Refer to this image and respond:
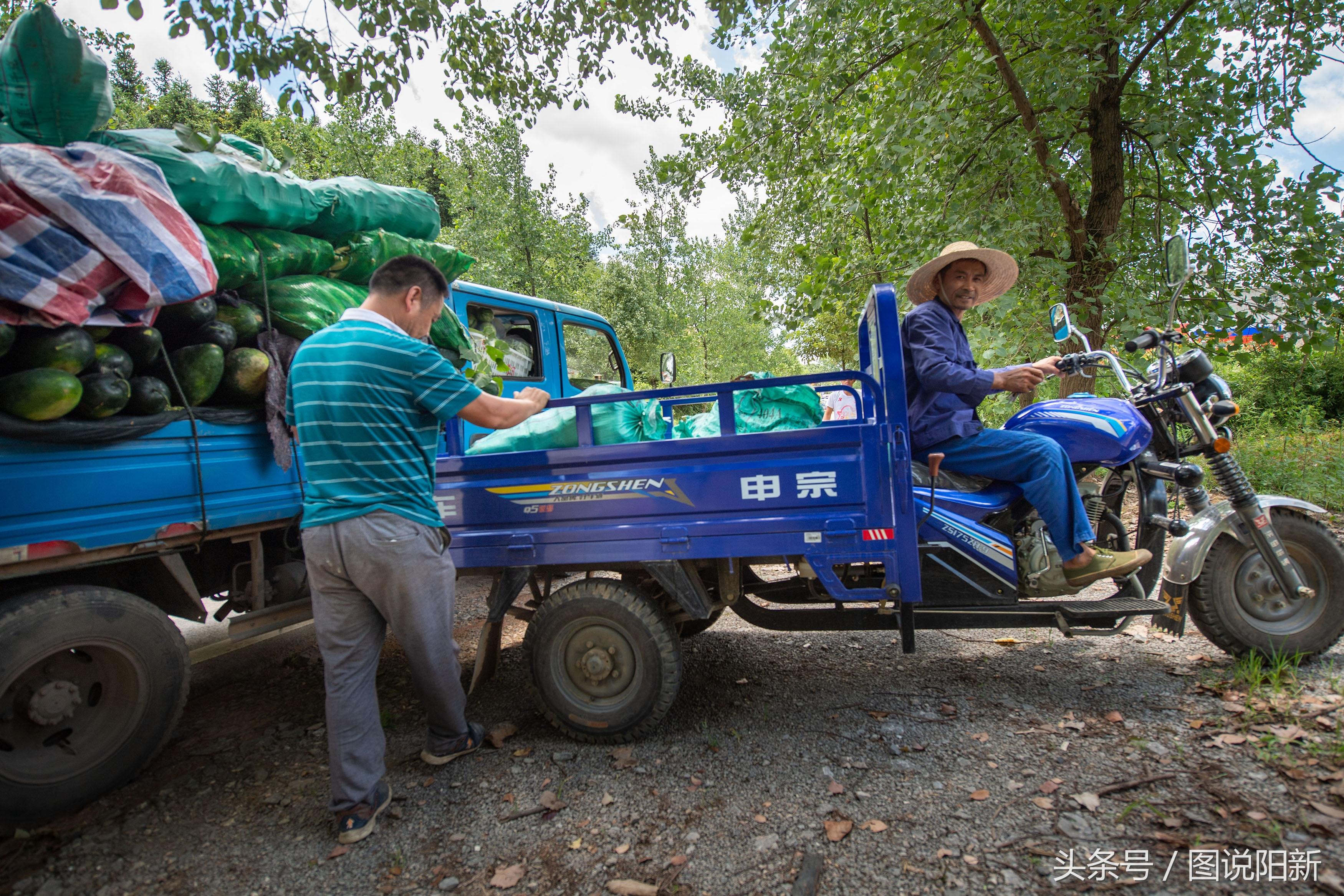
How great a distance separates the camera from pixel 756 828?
7.68 feet

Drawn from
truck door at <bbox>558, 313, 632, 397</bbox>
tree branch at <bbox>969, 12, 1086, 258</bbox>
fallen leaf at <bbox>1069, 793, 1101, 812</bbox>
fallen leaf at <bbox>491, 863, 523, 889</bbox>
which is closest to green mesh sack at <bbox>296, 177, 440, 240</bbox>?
truck door at <bbox>558, 313, 632, 397</bbox>

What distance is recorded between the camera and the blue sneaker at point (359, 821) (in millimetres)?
2418

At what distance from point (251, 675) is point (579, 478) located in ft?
9.01

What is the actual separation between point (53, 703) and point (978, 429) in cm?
406

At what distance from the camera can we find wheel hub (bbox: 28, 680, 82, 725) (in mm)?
2510

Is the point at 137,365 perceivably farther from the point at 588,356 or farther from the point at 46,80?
the point at 588,356

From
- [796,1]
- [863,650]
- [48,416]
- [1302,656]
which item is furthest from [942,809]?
[796,1]

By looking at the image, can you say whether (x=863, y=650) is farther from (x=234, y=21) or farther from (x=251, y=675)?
(x=234, y=21)

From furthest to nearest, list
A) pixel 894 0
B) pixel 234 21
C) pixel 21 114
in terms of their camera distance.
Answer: pixel 894 0, pixel 234 21, pixel 21 114

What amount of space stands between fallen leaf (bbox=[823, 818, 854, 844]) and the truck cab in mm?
3895

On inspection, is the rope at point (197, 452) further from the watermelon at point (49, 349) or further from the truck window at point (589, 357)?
the truck window at point (589, 357)

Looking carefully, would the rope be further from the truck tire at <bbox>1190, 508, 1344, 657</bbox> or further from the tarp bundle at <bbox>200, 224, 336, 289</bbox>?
the truck tire at <bbox>1190, 508, 1344, 657</bbox>

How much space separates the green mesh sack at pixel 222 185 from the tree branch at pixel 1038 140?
5.68 meters

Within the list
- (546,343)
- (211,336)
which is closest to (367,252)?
(211,336)
